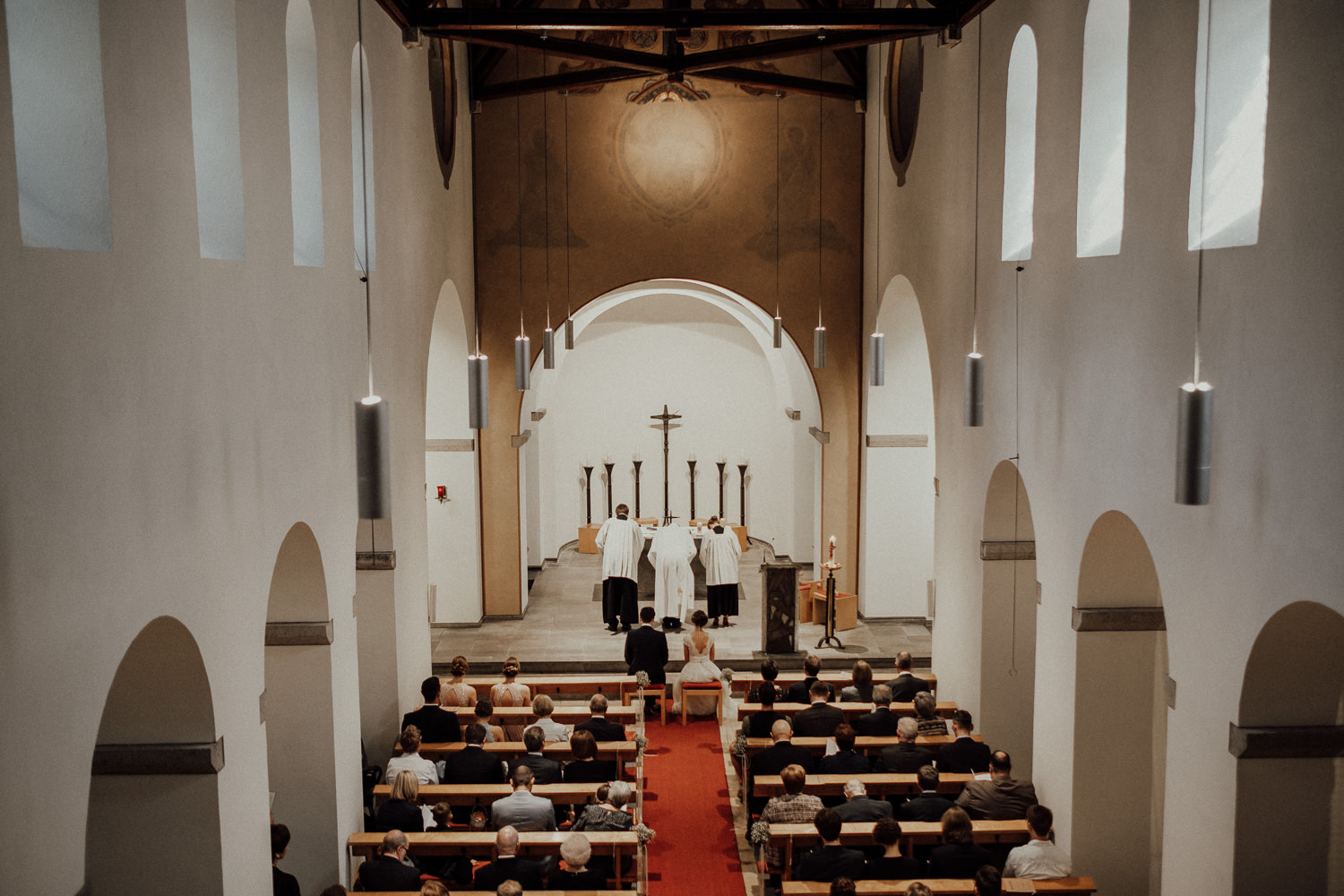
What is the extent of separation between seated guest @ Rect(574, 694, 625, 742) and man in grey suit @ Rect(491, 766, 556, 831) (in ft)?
4.81

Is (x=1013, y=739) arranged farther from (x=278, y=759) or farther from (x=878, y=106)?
(x=878, y=106)

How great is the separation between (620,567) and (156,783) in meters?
9.63

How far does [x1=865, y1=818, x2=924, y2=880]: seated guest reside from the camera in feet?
24.1

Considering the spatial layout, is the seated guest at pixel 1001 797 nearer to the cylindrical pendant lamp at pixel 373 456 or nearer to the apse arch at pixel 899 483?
the cylindrical pendant lamp at pixel 373 456

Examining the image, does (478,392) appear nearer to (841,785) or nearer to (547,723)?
(547,723)

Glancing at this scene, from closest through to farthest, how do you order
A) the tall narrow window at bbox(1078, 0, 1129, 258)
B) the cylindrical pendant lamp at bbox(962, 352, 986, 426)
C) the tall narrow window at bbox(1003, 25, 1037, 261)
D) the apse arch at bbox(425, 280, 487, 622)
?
the tall narrow window at bbox(1078, 0, 1129, 258) < the cylindrical pendant lamp at bbox(962, 352, 986, 426) < the tall narrow window at bbox(1003, 25, 1037, 261) < the apse arch at bbox(425, 280, 487, 622)

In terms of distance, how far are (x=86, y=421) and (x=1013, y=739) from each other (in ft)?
29.8

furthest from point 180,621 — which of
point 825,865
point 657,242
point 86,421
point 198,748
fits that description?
point 657,242

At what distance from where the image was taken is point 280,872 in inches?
295

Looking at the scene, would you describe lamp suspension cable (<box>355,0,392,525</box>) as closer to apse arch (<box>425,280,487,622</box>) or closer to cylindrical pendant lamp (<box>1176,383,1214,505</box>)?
cylindrical pendant lamp (<box>1176,383,1214,505</box>)

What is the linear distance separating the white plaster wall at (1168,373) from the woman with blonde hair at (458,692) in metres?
5.01

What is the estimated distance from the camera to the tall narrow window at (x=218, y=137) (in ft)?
21.6

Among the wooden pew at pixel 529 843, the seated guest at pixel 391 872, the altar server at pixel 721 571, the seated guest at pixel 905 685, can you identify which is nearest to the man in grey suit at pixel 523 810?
the wooden pew at pixel 529 843

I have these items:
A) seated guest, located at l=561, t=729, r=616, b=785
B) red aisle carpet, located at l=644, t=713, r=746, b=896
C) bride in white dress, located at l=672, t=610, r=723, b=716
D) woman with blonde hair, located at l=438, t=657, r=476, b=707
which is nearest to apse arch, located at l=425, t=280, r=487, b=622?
woman with blonde hair, located at l=438, t=657, r=476, b=707
